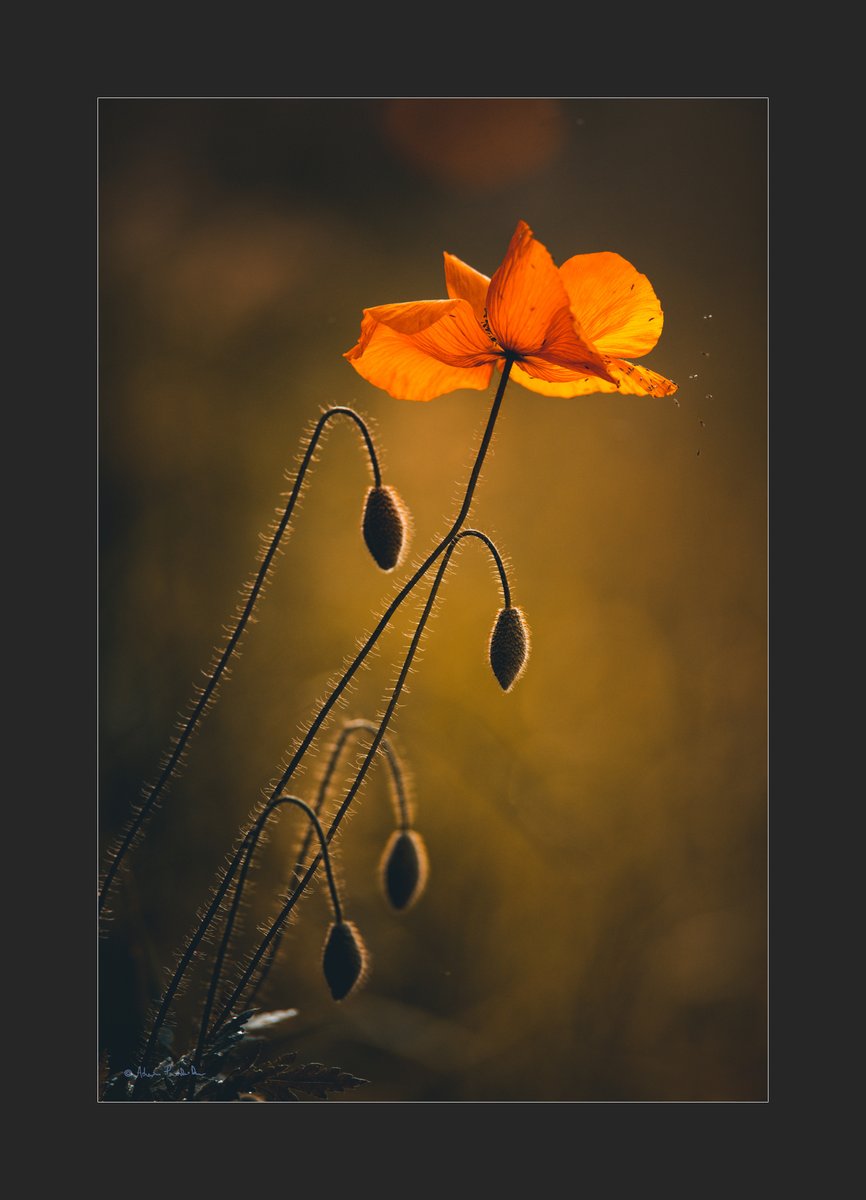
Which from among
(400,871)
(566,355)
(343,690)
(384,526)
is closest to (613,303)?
(566,355)

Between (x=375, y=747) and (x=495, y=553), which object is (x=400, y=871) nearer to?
(x=375, y=747)

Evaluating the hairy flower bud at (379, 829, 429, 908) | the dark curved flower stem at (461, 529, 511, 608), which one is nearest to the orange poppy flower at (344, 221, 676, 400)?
the dark curved flower stem at (461, 529, 511, 608)

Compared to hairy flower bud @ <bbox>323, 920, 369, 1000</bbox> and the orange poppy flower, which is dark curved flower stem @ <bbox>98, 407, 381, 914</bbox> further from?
hairy flower bud @ <bbox>323, 920, 369, 1000</bbox>

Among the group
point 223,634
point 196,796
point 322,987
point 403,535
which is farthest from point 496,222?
point 322,987

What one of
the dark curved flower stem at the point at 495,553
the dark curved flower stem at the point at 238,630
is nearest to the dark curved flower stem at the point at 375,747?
the dark curved flower stem at the point at 495,553

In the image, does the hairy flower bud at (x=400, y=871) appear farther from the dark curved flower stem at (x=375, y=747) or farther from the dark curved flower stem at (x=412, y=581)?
the dark curved flower stem at (x=412, y=581)

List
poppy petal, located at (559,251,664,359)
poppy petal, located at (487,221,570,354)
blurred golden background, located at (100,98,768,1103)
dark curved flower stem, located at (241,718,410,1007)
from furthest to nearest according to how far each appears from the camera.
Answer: blurred golden background, located at (100,98,768,1103)
dark curved flower stem, located at (241,718,410,1007)
poppy petal, located at (559,251,664,359)
poppy petal, located at (487,221,570,354)
